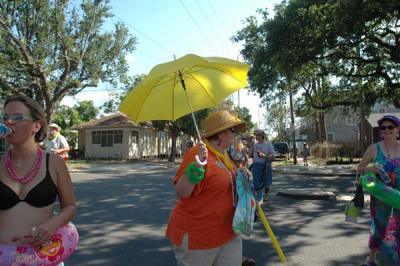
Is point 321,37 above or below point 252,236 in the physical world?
above

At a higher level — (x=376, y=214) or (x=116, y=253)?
(x=376, y=214)

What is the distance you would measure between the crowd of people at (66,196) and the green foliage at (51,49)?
2948 centimetres

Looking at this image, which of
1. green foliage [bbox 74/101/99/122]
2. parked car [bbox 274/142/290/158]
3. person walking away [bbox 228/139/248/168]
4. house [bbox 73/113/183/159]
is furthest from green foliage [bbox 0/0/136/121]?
green foliage [bbox 74/101/99/122]

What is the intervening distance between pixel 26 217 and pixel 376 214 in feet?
13.1

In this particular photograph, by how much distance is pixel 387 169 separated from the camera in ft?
16.3

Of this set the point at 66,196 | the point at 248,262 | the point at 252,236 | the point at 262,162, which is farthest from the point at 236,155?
the point at 262,162

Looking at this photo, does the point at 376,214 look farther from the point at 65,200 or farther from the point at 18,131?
the point at 18,131

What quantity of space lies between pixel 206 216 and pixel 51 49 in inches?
1292

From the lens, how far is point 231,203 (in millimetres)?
3268

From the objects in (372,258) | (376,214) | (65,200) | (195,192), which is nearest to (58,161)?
(65,200)

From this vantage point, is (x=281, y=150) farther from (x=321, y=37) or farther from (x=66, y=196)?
(x=66, y=196)

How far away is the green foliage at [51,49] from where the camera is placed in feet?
101

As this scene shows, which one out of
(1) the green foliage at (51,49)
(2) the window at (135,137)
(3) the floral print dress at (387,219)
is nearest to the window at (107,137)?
(2) the window at (135,137)

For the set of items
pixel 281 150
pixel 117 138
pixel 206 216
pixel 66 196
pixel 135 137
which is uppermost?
pixel 135 137
